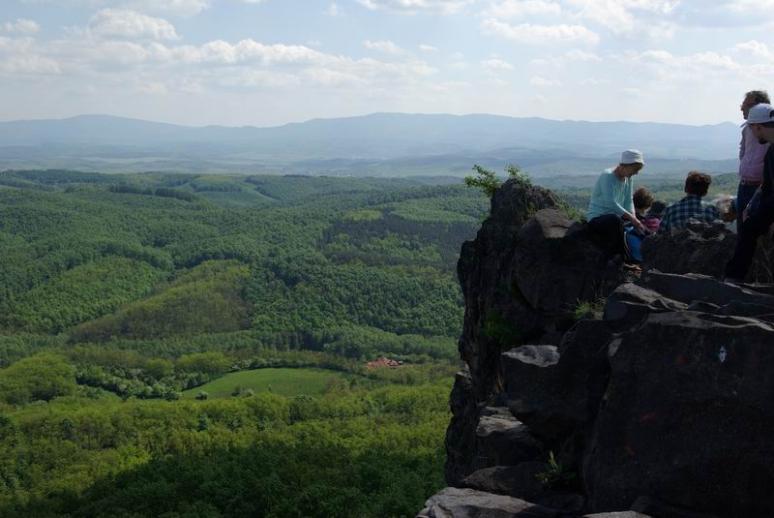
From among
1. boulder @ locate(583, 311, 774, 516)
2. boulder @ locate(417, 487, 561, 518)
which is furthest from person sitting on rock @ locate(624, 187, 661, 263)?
boulder @ locate(417, 487, 561, 518)

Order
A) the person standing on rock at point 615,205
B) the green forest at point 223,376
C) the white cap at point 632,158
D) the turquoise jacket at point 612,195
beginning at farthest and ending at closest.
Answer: the green forest at point 223,376
the turquoise jacket at point 612,195
the person standing on rock at point 615,205
the white cap at point 632,158

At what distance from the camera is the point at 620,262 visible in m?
15.8

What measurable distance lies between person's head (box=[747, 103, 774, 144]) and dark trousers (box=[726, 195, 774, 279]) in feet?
3.06

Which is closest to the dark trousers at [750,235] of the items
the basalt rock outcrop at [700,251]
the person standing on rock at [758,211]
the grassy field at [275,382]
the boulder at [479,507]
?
the person standing on rock at [758,211]

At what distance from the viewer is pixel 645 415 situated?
792cm

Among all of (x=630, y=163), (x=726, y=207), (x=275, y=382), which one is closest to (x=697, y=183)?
(x=726, y=207)

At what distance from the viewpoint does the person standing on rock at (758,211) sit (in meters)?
10.2

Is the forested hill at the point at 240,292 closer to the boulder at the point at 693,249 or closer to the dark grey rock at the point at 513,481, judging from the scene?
the boulder at the point at 693,249

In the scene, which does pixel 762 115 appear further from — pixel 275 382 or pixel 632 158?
pixel 275 382

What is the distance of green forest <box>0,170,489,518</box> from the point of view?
4488 centimetres

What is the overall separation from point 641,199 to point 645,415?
10.3m

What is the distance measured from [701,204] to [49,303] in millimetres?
163684

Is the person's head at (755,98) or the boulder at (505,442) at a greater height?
the person's head at (755,98)

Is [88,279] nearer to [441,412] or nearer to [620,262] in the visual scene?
[441,412]
